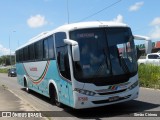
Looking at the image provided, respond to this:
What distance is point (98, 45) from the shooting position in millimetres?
11008

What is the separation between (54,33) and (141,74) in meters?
8.54

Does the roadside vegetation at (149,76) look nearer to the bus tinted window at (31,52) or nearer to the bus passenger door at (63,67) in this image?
the bus tinted window at (31,52)

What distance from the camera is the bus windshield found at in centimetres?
1073

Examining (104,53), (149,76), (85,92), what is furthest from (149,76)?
(85,92)

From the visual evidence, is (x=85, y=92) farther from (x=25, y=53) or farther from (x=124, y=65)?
(x=25, y=53)

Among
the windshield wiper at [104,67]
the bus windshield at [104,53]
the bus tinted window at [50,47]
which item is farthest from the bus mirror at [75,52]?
the bus tinted window at [50,47]

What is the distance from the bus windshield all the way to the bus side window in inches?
23.6

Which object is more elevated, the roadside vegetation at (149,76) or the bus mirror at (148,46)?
→ the bus mirror at (148,46)

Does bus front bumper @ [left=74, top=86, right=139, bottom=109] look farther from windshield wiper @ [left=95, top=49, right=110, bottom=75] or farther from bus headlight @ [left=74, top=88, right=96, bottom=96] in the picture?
windshield wiper @ [left=95, top=49, right=110, bottom=75]

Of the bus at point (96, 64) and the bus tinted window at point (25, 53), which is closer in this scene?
the bus at point (96, 64)

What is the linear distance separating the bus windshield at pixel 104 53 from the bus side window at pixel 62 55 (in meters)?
0.60

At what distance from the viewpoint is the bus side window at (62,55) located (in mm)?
11289

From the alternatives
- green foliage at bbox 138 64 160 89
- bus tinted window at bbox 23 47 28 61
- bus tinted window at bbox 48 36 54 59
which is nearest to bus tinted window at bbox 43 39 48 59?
bus tinted window at bbox 48 36 54 59

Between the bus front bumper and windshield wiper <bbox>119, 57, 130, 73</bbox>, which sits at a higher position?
windshield wiper <bbox>119, 57, 130, 73</bbox>
